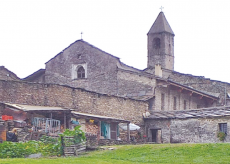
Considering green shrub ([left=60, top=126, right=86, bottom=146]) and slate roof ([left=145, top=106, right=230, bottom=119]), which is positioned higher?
slate roof ([left=145, top=106, right=230, bottom=119])

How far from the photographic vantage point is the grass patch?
75.8 ft

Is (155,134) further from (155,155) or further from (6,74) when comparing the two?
(155,155)

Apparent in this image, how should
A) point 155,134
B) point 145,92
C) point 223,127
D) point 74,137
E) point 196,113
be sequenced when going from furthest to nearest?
point 145,92
point 155,134
point 196,113
point 223,127
point 74,137

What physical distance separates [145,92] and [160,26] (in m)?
17.7

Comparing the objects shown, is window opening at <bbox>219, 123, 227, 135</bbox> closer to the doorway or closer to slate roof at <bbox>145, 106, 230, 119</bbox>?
slate roof at <bbox>145, 106, 230, 119</bbox>

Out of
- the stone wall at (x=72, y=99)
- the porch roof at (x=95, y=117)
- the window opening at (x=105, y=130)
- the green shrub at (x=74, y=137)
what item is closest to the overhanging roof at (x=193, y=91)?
the stone wall at (x=72, y=99)

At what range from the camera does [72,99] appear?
38906 millimetres

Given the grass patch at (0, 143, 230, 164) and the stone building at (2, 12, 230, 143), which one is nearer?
the grass patch at (0, 143, 230, 164)

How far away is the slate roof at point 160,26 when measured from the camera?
208 ft

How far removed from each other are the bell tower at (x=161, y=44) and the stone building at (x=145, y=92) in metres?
2.23

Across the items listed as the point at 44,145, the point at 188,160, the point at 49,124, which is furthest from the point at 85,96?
the point at 188,160

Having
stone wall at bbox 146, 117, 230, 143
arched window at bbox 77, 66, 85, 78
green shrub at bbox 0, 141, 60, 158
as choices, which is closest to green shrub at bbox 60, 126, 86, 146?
green shrub at bbox 0, 141, 60, 158

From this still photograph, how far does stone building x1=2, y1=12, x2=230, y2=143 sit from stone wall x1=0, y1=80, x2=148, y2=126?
7cm

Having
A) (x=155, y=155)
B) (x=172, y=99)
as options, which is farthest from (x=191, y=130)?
(x=155, y=155)
